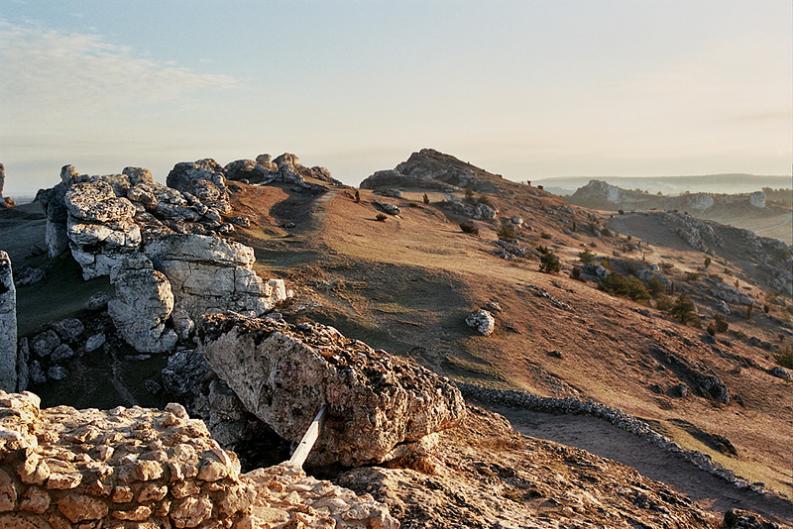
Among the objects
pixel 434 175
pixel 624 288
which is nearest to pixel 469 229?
pixel 624 288

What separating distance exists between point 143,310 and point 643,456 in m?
16.0

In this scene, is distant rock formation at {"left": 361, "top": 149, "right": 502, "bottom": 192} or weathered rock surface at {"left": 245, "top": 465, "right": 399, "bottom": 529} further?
distant rock formation at {"left": 361, "top": 149, "right": 502, "bottom": 192}

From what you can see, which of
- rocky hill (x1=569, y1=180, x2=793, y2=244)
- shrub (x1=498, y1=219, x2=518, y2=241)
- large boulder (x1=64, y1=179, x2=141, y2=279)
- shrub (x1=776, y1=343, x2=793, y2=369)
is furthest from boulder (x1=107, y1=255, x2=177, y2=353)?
rocky hill (x1=569, y1=180, x2=793, y2=244)

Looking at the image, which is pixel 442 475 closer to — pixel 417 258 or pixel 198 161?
pixel 417 258

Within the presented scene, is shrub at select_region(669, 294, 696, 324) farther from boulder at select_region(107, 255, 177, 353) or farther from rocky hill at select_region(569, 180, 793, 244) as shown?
rocky hill at select_region(569, 180, 793, 244)

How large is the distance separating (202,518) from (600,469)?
8888mm

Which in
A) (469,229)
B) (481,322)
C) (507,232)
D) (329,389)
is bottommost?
(481,322)

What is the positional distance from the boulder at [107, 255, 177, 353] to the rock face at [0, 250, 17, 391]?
2999 millimetres

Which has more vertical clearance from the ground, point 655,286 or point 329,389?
point 329,389

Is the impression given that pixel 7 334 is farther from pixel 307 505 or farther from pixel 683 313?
pixel 683 313

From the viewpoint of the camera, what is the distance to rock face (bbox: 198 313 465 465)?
913 centimetres

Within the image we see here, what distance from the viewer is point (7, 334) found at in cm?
1830

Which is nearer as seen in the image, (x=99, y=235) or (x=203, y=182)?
(x=99, y=235)

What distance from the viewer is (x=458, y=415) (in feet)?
35.3
